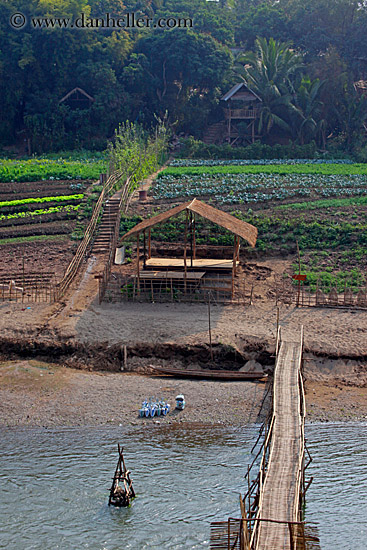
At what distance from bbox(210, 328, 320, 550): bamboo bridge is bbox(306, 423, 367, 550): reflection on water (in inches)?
13.0

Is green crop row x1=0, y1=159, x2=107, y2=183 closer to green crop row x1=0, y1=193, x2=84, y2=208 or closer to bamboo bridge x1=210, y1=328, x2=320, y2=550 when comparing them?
green crop row x1=0, y1=193, x2=84, y2=208

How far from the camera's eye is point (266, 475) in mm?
14102

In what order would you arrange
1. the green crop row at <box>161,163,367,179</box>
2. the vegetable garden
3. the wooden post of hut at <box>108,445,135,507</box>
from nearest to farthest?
the wooden post of hut at <box>108,445,135,507</box> < the vegetable garden < the green crop row at <box>161,163,367,179</box>

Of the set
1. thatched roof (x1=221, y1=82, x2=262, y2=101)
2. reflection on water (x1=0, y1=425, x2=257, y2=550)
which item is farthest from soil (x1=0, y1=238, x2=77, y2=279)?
thatched roof (x1=221, y1=82, x2=262, y2=101)

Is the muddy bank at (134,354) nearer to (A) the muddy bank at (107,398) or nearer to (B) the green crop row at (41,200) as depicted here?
(A) the muddy bank at (107,398)

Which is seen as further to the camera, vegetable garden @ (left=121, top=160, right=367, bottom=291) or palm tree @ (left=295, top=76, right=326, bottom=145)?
palm tree @ (left=295, top=76, right=326, bottom=145)

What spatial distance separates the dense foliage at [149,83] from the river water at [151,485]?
37.7 meters

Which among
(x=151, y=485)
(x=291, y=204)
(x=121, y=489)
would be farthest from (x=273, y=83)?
(x=121, y=489)

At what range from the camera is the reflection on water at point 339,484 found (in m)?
14.5

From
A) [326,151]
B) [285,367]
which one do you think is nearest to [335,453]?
[285,367]

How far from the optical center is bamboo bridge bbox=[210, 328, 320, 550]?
40.7 feet

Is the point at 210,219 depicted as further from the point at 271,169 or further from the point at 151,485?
the point at 271,169

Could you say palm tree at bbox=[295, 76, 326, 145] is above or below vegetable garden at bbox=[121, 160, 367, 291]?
above

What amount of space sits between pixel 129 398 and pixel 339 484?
6373 mm
